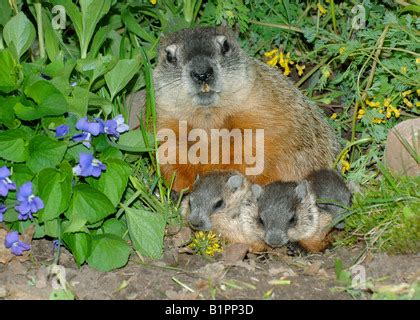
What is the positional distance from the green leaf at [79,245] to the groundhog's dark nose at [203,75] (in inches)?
53.0

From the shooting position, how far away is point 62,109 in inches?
191

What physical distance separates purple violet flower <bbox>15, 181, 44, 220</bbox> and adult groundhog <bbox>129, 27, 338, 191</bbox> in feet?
4.57

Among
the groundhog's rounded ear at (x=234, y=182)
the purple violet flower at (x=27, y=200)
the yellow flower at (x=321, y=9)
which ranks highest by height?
the yellow flower at (x=321, y=9)

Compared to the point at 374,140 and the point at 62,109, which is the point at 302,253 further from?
the point at 62,109

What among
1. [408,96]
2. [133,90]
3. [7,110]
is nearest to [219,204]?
[133,90]

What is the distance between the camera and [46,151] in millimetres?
4824

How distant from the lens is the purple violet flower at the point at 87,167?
4844 millimetres

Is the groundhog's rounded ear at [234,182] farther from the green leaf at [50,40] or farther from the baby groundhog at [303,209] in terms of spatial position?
the green leaf at [50,40]

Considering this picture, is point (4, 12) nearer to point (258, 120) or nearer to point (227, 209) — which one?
point (258, 120)

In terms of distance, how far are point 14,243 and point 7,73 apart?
3.40ft

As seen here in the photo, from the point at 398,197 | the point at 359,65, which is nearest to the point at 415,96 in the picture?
the point at 359,65

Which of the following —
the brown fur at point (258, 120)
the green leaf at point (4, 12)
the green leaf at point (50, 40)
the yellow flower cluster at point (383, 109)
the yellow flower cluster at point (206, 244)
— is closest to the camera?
the yellow flower cluster at point (206, 244)

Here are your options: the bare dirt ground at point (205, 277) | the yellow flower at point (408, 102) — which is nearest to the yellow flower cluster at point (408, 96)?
the yellow flower at point (408, 102)

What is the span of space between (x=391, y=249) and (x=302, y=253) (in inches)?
27.4
